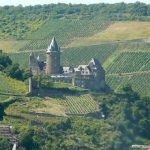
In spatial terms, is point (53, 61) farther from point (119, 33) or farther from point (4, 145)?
point (4, 145)

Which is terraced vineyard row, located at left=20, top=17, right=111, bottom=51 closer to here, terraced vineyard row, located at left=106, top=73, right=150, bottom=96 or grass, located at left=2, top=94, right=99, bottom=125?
terraced vineyard row, located at left=106, top=73, right=150, bottom=96

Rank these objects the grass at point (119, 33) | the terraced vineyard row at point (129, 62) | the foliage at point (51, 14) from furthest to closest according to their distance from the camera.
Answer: the foliage at point (51, 14) → the grass at point (119, 33) → the terraced vineyard row at point (129, 62)

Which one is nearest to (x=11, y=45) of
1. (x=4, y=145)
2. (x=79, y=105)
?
(x=79, y=105)

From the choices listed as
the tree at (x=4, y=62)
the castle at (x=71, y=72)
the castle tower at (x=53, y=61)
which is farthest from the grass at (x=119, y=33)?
the tree at (x=4, y=62)

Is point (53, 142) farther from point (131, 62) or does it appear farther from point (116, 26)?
point (116, 26)

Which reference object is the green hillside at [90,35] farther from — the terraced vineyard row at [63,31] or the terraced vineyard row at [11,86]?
the terraced vineyard row at [11,86]
